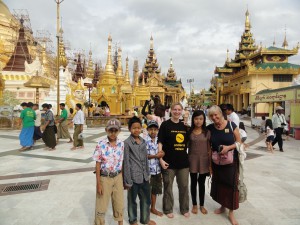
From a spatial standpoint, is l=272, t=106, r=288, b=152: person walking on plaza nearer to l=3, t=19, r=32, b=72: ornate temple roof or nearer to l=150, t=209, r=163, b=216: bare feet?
l=150, t=209, r=163, b=216: bare feet

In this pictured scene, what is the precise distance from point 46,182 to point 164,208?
2.76 m

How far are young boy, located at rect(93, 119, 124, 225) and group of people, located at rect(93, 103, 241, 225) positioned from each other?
0.01m

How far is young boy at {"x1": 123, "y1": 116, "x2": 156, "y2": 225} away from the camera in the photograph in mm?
3178

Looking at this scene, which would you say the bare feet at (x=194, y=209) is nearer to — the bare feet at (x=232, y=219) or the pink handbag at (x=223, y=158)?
the bare feet at (x=232, y=219)

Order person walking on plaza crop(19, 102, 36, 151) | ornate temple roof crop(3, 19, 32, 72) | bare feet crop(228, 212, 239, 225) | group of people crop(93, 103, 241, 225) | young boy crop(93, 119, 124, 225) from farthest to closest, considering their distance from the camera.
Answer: ornate temple roof crop(3, 19, 32, 72) < person walking on plaza crop(19, 102, 36, 151) < bare feet crop(228, 212, 239, 225) < group of people crop(93, 103, 241, 225) < young boy crop(93, 119, 124, 225)

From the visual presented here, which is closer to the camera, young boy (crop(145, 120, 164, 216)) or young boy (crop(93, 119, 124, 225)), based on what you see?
young boy (crop(93, 119, 124, 225))

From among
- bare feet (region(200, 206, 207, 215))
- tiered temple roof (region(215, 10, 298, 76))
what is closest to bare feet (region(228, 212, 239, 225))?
bare feet (region(200, 206, 207, 215))

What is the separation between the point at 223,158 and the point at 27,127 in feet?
24.3

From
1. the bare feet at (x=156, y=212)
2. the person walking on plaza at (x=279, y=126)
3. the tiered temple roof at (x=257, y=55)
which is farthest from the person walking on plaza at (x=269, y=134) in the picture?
the tiered temple roof at (x=257, y=55)

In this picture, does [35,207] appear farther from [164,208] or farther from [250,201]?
[250,201]

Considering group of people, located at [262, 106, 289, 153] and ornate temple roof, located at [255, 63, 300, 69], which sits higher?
ornate temple roof, located at [255, 63, 300, 69]

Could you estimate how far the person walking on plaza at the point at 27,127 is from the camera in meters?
8.62

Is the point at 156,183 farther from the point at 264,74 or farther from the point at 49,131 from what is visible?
the point at 264,74

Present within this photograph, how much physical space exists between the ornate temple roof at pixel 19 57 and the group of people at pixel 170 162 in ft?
102
